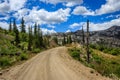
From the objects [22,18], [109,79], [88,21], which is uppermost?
[22,18]

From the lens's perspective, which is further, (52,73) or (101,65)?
(101,65)

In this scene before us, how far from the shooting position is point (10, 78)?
62.2 ft

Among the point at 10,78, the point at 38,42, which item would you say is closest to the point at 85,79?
the point at 10,78

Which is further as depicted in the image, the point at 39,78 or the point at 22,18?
the point at 22,18

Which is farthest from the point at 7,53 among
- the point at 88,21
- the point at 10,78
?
the point at 10,78

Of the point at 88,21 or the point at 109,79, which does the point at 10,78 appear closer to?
the point at 109,79

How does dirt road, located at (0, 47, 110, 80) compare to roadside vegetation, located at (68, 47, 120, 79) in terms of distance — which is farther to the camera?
roadside vegetation, located at (68, 47, 120, 79)

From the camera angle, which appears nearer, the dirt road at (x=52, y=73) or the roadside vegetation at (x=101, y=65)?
the dirt road at (x=52, y=73)

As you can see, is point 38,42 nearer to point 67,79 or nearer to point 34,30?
point 34,30

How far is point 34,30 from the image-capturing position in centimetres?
13038

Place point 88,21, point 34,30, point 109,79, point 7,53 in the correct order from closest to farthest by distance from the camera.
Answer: point 109,79 < point 7,53 < point 88,21 < point 34,30

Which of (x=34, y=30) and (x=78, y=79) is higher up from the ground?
(x=34, y=30)

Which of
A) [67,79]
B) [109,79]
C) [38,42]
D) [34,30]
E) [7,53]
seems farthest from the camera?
[34,30]

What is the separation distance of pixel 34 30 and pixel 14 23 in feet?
45.4
